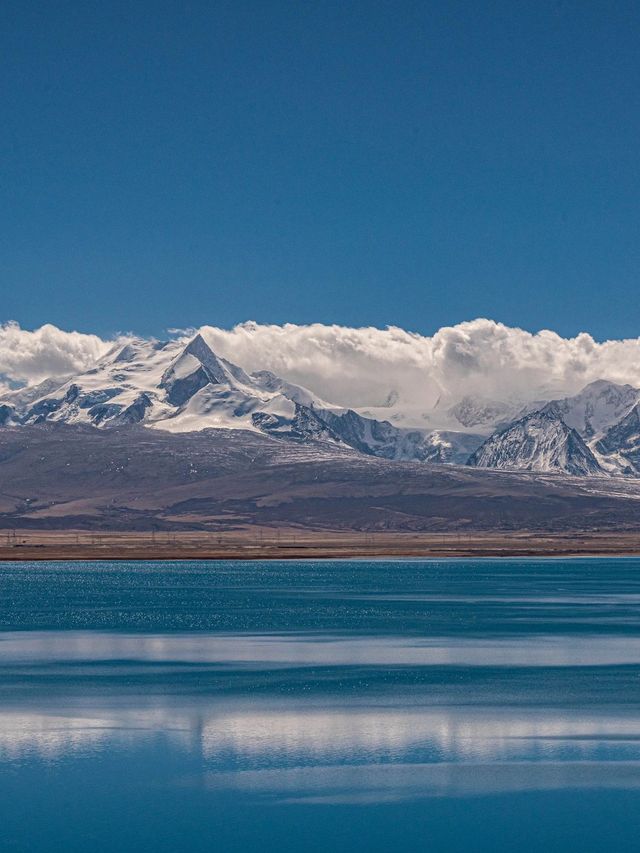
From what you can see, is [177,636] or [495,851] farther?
[177,636]

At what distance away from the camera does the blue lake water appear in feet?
129

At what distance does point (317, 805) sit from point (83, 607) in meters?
86.3

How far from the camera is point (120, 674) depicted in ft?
232

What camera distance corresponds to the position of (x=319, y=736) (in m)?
51.7

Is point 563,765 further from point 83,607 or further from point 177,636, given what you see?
point 83,607

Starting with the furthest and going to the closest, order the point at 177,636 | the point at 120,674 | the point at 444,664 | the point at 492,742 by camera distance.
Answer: the point at 177,636 < the point at 444,664 < the point at 120,674 < the point at 492,742

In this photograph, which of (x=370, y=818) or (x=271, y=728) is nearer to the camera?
(x=370, y=818)

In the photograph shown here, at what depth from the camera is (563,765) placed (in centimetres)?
4700

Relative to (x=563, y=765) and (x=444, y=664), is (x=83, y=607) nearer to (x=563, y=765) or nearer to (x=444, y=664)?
(x=444, y=664)

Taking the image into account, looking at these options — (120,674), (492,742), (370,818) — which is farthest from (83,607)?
(370,818)

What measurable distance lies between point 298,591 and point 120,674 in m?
83.0

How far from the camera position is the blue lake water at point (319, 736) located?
1549 inches

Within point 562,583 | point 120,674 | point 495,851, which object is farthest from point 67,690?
point 562,583

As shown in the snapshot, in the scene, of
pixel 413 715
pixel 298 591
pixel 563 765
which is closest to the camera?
pixel 563 765
